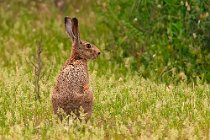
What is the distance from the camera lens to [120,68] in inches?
506

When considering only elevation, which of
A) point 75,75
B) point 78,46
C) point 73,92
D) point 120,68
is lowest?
point 120,68

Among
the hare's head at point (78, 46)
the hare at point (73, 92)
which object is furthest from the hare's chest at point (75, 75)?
the hare's head at point (78, 46)

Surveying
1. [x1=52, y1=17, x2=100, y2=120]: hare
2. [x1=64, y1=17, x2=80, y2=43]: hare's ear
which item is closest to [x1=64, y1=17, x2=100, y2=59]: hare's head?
[x1=64, y1=17, x2=80, y2=43]: hare's ear

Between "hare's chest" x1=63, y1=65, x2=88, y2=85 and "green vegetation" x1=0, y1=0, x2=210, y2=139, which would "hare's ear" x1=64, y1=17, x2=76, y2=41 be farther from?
"green vegetation" x1=0, y1=0, x2=210, y2=139

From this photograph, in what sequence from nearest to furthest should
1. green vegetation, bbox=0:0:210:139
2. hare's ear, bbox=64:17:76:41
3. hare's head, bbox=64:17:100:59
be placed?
green vegetation, bbox=0:0:210:139 → hare's head, bbox=64:17:100:59 → hare's ear, bbox=64:17:76:41

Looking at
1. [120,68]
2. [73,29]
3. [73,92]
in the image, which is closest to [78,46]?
[73,29]

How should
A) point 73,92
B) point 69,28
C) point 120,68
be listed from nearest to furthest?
1. point 73,92
2. point 69,28
3. point 120,68

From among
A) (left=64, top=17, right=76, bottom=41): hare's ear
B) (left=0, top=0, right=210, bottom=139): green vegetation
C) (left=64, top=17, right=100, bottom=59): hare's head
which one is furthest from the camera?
(left=64, top=17, right=76, bottom=41): hare's ear

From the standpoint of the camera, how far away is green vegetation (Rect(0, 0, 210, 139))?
8438 millimetres

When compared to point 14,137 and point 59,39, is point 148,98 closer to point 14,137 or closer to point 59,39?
point 14,137

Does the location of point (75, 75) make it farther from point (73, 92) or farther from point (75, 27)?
point (75, 27)

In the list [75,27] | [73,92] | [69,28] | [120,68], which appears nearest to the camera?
[73,92]

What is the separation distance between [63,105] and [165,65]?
4.08m

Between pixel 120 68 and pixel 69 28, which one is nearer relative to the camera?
pixel 69 28
